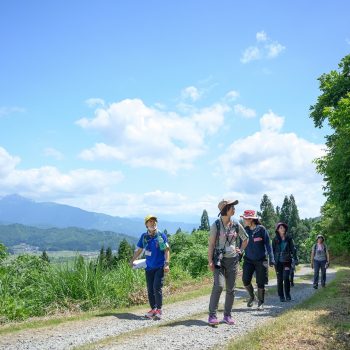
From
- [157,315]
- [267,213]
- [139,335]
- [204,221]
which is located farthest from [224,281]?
[204,221]

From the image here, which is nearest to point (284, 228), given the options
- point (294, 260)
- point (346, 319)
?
point (294, 260)

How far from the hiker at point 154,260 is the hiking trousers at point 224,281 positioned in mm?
1677

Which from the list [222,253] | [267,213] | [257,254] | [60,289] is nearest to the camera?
[222,253]

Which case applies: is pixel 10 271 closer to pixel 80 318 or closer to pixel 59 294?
pixel 59 294

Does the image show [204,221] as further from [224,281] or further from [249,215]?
[224,281]

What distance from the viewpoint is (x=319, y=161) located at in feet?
84.4

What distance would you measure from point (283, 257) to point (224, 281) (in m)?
4.74

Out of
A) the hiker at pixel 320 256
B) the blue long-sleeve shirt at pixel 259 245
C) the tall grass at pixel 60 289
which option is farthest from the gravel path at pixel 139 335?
the hiker at pixel 320 256

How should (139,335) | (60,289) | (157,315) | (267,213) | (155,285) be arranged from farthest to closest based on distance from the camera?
(267,213) → (60,289) → (155,285) → (157,315) → (139,335)

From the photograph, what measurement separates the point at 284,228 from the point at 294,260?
1083 millimetres

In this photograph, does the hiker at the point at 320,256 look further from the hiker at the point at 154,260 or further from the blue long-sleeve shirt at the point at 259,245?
the hiker at the point at 154,260

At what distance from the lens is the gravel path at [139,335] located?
22.3 feet

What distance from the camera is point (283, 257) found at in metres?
12.3

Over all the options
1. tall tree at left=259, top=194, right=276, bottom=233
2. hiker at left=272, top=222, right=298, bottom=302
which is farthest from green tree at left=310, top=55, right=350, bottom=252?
tall tree at left=259, top=194, right=276, bottom=233
